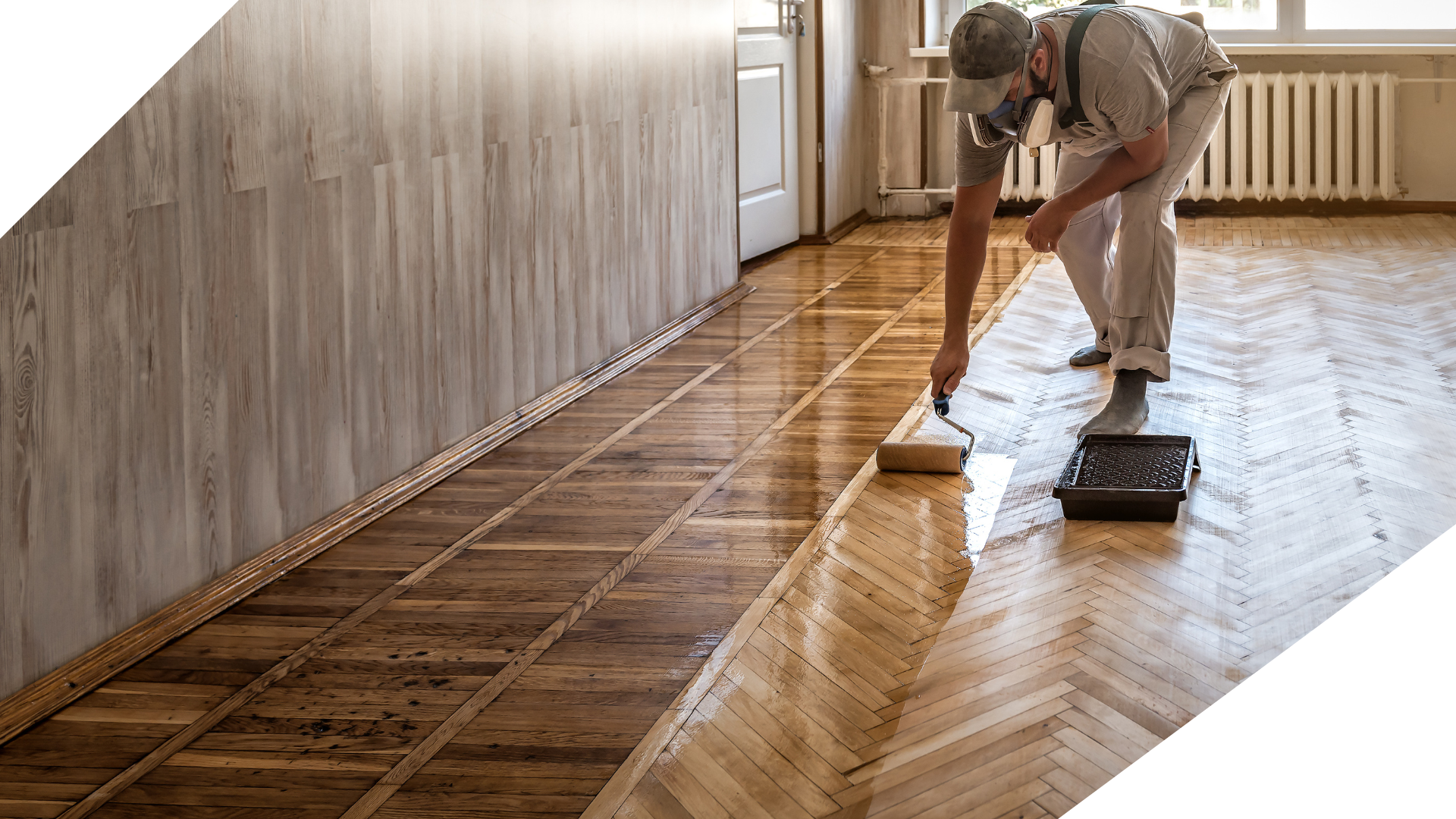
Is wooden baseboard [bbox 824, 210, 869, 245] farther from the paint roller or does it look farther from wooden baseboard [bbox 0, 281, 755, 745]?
the paint roller

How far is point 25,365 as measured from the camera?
165cm

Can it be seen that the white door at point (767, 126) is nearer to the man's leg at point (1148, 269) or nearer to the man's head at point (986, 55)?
the man's leg at point (1148, 269)

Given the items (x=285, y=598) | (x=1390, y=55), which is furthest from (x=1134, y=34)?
(x=1390, y=55)

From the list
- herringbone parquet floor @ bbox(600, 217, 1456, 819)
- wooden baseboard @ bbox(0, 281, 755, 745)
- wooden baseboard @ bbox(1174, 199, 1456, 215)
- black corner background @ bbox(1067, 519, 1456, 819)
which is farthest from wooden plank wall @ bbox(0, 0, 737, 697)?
wooden baseboard @ bbox(1174, 199, 1456, 215)

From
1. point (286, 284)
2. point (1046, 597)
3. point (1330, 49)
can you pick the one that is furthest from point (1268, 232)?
point (286, 284)

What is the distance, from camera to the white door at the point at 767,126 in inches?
204

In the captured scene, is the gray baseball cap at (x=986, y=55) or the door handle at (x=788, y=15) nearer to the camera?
the gray baseball cap at (x=986, y=55)

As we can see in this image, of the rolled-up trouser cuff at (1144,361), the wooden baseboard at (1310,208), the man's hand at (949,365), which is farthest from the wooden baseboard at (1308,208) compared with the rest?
the man's hand at (949,365)

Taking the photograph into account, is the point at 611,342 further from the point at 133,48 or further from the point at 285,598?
the point at 133,48

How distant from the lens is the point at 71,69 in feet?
1.24

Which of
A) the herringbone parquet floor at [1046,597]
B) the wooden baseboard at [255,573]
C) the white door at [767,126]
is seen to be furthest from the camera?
the white door at [767,126]

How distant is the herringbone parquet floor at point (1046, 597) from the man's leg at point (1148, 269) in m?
0.11

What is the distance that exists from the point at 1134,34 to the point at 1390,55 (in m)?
4.35

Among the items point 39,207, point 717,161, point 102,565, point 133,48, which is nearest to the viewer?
point 133,48
